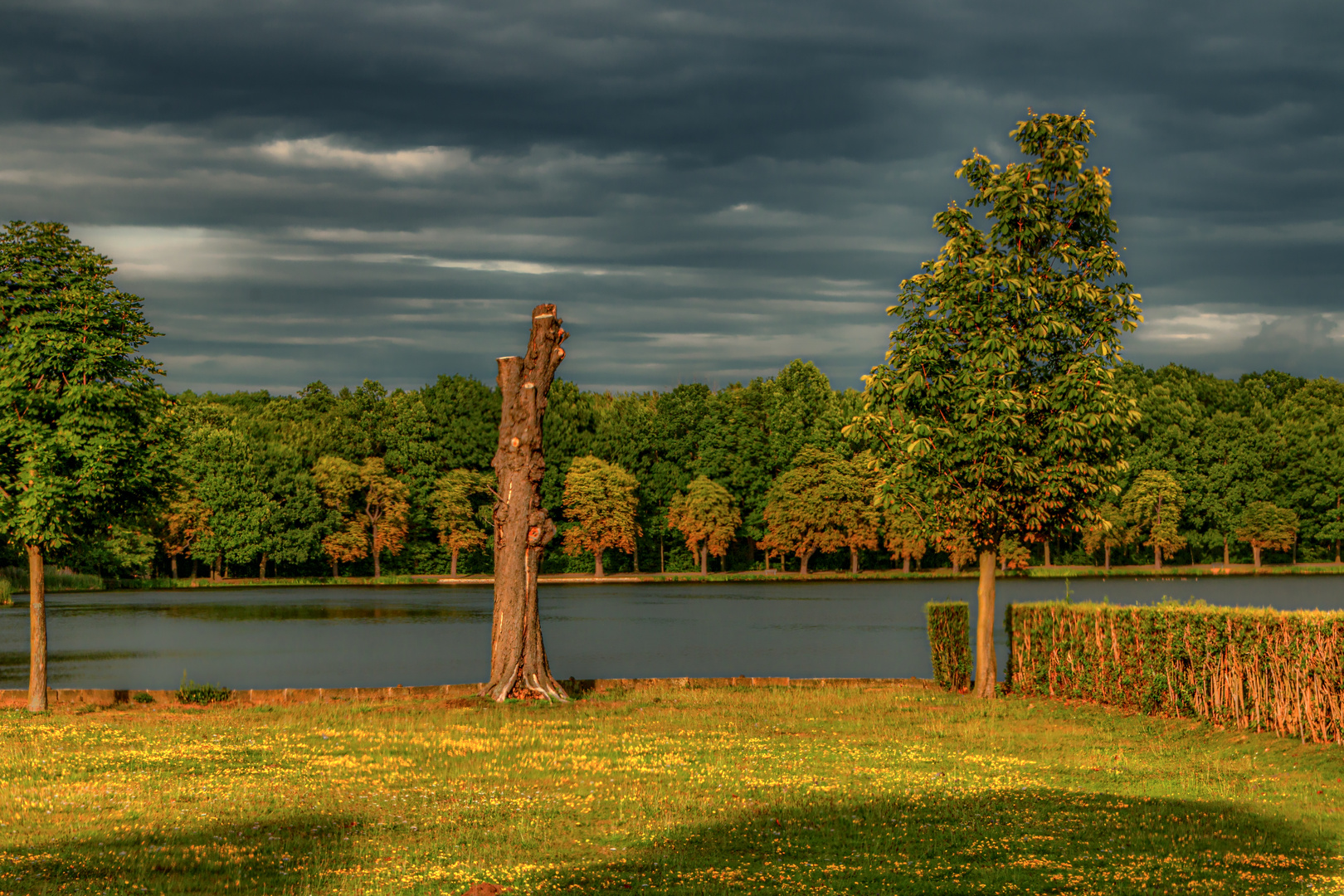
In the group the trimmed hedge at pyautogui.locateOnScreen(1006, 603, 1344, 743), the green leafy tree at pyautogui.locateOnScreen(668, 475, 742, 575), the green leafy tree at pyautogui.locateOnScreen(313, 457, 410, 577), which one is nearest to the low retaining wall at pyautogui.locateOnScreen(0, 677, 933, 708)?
the trimmed hedge at pyautogui.locateOnScreen(1006, 603, 1344, 743)

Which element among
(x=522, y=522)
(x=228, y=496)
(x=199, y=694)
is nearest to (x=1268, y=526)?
(x=228, y=496)

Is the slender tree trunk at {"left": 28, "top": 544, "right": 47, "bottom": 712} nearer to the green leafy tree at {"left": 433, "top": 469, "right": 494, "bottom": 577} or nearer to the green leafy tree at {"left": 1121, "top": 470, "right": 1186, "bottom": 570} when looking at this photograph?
the green leafy tree at {"left": 433, "top": 469, "right": 494, "bottom": 577}

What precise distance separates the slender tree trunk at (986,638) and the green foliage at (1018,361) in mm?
530

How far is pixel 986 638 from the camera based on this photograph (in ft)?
75.7

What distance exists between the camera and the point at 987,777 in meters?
13.9

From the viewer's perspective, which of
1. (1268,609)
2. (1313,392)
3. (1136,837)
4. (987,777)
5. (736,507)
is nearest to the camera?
(1136,837)

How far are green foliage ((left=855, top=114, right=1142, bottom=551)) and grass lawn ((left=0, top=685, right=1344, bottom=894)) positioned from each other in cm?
460

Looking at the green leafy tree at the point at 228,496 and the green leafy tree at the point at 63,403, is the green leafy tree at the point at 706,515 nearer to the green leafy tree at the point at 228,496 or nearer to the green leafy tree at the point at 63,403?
the green leafy tree at the point at 228,496

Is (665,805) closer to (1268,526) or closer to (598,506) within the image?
(598,506)

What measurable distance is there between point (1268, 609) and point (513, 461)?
45.3 feet

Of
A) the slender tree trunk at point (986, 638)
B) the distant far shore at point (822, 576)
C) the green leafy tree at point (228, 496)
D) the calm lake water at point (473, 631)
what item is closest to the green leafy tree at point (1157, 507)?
the distant far shore at point (822, 576)

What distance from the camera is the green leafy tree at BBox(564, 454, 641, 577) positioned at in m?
94.4

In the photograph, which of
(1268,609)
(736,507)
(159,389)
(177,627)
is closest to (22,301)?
(159,389)

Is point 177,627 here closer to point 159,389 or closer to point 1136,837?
point 159,389
